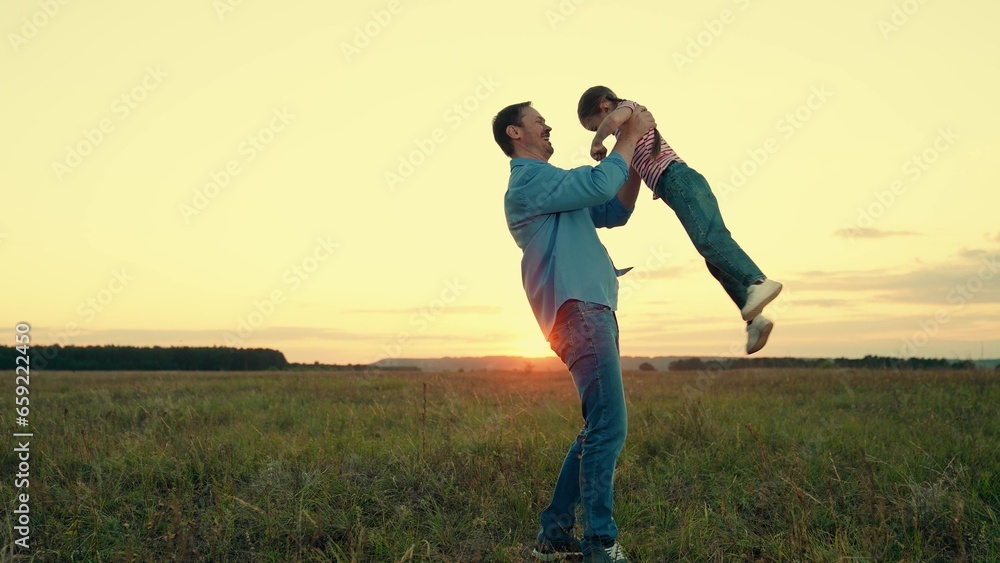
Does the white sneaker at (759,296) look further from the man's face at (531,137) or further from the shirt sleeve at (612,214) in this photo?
the man's face at (531,137)

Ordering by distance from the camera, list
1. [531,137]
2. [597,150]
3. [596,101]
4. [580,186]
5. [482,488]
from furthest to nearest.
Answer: [482,488] < [596,101] < [531,137] < [597,150] < [580,186]

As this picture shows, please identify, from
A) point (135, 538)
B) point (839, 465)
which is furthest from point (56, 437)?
point (839, 465)

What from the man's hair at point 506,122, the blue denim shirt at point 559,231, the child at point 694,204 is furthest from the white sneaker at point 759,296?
the man's hair at point 506,122

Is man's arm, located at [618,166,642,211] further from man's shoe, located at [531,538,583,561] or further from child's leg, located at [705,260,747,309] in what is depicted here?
man's shoe, located at [531,538,583,561]

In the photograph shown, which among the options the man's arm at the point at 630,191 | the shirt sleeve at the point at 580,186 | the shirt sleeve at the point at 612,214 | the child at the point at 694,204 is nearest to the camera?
the shirt sleeve at the point at 580,186

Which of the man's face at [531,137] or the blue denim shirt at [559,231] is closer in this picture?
the blue denim shirt at [559,231]

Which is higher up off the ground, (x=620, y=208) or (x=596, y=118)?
(x=596, y=118)

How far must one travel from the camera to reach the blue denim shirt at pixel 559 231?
3516mm

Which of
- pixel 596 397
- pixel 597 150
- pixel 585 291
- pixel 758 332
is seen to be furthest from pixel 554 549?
pixel 597 150

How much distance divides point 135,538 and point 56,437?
3489mm

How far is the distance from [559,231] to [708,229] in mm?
854

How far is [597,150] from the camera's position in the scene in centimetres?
381

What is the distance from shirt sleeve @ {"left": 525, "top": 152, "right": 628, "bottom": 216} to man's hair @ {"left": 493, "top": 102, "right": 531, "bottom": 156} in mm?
511

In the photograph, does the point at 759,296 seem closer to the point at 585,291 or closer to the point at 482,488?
the point at 585,291
